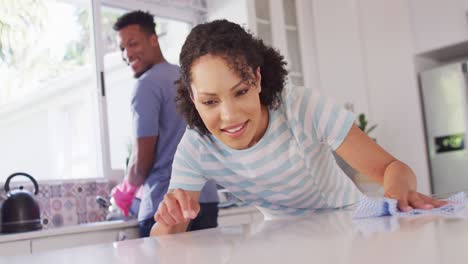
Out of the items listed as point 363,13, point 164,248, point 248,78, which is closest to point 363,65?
point 363,13

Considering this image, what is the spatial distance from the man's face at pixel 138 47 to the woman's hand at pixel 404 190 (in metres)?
1.44

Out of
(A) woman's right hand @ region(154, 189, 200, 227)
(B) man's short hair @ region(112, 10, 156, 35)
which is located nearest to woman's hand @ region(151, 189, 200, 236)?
(A) woman's right hand @ region(154, 189, 200, 227)

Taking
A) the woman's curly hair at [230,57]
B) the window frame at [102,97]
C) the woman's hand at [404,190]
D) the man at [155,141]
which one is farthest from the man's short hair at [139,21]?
the woman's hand at [404,190]

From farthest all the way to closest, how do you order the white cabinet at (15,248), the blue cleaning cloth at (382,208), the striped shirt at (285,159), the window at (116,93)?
the window at (116,93)
the white cabinet at (15,248)
the striped shirt at (285,159)
the blue cleaning cloth at (382,208)

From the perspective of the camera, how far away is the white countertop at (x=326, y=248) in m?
0.42

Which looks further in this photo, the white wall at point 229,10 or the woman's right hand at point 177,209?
the white wall at point 229,10

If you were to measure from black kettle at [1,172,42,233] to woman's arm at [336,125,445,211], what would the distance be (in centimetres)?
165

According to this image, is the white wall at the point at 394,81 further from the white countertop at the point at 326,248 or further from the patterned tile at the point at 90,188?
the white countertop at the point at 326,248

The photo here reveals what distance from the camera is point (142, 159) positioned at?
2094 mm

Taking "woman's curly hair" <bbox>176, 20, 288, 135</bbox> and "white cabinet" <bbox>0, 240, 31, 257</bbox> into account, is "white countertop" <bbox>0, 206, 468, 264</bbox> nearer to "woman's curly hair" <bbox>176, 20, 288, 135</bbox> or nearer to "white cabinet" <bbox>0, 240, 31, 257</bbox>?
"woman's curly hair" <bbox>176, 20, 288, 135</bbox>

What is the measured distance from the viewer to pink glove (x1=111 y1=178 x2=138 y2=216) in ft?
7.18

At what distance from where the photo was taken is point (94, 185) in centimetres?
292

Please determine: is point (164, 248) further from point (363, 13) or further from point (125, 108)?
point (363, 13)

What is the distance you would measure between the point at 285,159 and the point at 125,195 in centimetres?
132
